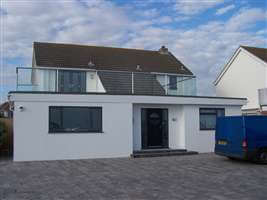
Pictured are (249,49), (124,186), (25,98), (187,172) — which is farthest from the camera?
(249,49)

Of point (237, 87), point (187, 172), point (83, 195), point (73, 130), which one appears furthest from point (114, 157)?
point (237, 87)

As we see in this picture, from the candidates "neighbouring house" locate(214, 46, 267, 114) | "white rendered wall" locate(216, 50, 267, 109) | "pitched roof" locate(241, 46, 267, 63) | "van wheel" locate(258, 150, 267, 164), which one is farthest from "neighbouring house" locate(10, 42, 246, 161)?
"pitched roof" locate(241, 46, 267, 63)

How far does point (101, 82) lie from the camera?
1611 centimetres

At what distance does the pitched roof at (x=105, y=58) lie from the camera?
23.1 metres

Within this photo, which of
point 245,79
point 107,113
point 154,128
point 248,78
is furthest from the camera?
point 245,79

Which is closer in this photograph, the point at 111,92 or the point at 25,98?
the point at 25,98

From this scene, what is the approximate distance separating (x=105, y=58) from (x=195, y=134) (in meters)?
11.5

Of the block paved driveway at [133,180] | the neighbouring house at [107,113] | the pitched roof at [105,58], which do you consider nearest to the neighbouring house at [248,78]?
the pitched roof at [105,58]

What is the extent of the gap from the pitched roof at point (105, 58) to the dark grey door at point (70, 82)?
7.33m

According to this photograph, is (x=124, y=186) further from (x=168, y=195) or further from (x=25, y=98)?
(x=25, y=98)

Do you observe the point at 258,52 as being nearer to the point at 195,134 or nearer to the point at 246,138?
the point at 195,134

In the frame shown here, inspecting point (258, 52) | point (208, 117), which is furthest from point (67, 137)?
point (258, 52)

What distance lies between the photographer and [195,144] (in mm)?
16812

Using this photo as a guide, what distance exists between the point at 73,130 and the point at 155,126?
4379 millimetres
